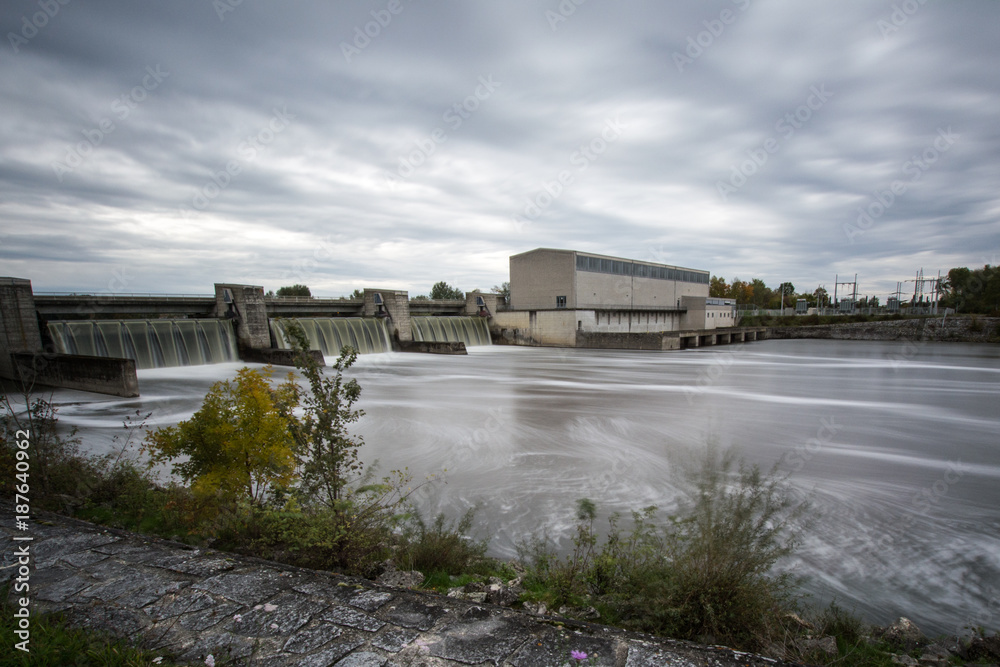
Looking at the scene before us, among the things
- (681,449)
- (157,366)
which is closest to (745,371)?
(681,449)

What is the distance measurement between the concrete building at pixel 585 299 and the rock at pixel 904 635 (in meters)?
34.0

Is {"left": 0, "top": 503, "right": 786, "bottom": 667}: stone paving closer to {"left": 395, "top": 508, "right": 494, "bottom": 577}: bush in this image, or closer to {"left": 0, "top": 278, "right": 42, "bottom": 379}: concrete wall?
{"left": 395, "top": 508, "right": 494, "bottom": 577}: bush

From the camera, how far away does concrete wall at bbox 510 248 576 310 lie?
134 ft

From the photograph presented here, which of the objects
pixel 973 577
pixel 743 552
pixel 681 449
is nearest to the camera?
pixel 743 552

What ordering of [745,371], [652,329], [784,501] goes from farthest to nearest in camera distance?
[652,329] < [745,371] < [784,501]

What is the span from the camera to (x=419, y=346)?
3167 cm

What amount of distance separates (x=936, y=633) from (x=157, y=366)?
2591cm

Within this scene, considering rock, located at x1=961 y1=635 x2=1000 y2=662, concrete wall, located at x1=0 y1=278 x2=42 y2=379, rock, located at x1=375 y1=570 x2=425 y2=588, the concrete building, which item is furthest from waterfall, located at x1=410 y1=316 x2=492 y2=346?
rock, located at x1=961 y1=635 x2=1000 y2=662

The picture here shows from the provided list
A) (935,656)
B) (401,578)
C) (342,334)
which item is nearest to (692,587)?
(935,656)

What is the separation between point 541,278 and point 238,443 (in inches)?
1535

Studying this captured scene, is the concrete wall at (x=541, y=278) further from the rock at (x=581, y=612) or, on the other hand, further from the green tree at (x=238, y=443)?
the rock at (x=581, y=612)

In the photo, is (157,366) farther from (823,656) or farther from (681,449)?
(823,656)

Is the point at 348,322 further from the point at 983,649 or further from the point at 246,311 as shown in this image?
the point at 983,649

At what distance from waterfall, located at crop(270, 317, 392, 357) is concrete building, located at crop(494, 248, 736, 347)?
12715mm
